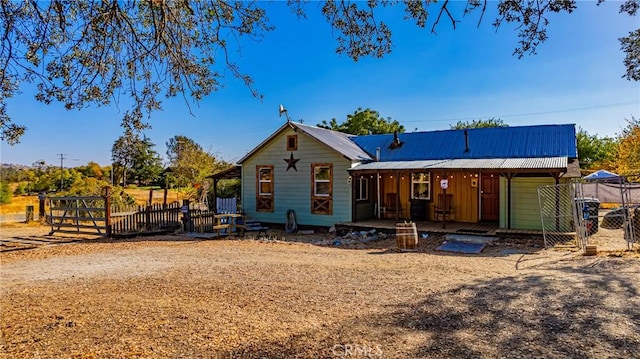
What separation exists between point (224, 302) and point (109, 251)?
7323mm

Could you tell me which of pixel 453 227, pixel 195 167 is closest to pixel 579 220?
pixel 453 227

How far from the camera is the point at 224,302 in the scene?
18.1ft

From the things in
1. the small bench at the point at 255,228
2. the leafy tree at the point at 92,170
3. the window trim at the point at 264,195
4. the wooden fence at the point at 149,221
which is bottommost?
the small bench at the point at 255,228

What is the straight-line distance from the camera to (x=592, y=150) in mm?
29734

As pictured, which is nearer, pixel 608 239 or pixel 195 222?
pixel 608 239

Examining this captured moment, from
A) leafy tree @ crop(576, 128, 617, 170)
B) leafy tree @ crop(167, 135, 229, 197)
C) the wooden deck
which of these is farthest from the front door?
leafy tree @ crop(167, 135, 229, 197)

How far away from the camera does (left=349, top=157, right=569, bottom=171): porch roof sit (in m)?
12.3

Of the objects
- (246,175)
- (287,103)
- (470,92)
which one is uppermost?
(470,92)

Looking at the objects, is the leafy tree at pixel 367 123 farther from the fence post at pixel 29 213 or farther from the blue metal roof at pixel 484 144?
the fence post at pixel 29 213

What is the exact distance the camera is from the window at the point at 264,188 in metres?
17.6

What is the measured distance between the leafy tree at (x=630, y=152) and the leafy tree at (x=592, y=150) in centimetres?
240

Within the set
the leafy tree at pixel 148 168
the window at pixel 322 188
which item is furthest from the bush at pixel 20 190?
the window at pixel 322 188

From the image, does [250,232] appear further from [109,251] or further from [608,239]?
[608,239]

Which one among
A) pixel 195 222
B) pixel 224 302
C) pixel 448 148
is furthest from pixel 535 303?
pixel 195 222
